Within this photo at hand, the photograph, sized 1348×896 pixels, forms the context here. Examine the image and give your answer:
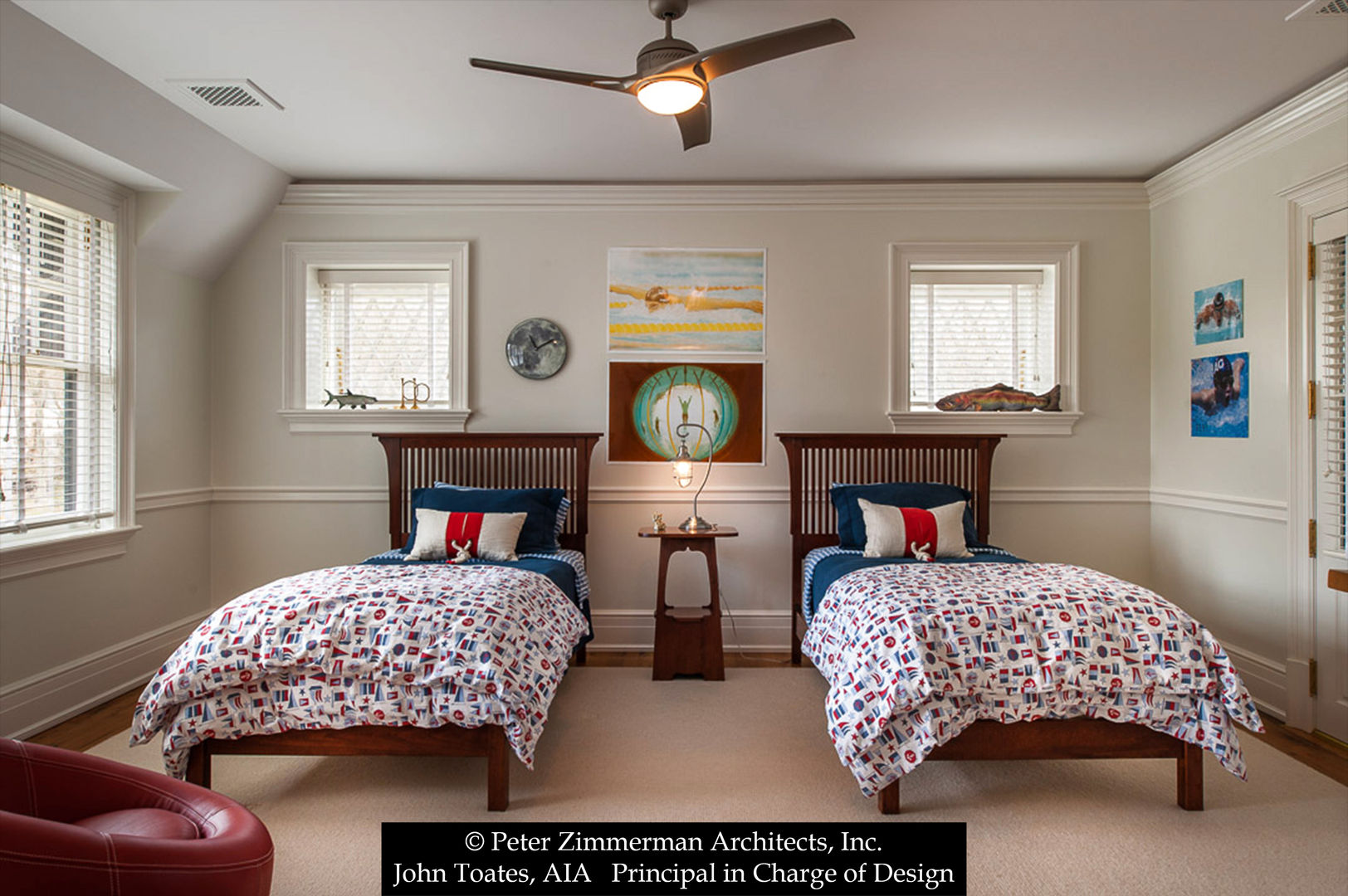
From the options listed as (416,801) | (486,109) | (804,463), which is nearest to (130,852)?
(416,801)

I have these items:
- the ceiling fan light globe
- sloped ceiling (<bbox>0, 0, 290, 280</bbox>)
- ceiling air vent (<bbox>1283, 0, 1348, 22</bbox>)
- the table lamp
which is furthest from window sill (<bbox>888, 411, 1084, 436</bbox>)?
sloped ceiling (<bbox>0, 0, 290, 280</bbox>)

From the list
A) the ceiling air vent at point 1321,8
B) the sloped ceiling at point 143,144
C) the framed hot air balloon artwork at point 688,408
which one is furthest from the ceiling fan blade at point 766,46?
the sloped ceiling at point 143,144

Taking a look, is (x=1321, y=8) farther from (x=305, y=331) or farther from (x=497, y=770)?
(x=305, y=331)

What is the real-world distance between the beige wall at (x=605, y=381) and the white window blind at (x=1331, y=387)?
1.20 metres

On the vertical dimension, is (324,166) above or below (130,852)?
above

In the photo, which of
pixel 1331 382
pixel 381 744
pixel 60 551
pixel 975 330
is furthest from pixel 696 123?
pixel 60 551

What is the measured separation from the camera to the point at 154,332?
3.91 m

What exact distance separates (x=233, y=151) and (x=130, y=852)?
12.1 ft

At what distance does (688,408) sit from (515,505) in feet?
3.98

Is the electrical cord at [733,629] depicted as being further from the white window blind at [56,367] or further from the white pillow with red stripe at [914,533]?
the white window blind at [56,367]

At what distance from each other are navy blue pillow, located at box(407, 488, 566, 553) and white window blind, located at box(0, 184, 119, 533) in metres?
1.51

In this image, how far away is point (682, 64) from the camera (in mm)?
2215

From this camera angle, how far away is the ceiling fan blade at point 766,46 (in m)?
2.15

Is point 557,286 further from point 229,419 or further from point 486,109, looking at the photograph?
point 229,419
